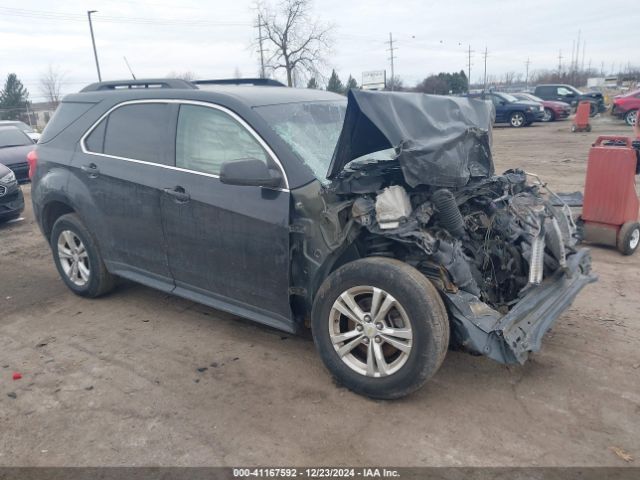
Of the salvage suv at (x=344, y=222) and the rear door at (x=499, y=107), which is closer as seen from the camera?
the salvage suv at (x=344, y=222)

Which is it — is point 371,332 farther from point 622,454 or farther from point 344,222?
point 622,454

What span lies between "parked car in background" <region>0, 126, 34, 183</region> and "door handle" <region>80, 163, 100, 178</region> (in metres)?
8.57

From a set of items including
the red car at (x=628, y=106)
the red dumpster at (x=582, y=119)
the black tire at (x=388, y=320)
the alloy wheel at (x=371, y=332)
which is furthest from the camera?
the red car at (x=628, y=106)

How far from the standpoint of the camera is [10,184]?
879cm

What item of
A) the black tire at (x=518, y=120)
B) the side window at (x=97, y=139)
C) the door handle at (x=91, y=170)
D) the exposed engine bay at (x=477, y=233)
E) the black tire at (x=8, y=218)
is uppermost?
the side window at (x=97, y=139)

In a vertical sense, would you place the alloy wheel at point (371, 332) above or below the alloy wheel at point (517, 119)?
above

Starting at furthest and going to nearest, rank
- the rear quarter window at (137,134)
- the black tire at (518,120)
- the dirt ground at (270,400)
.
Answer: the black tire at (518,120) < the rear quarter window at (137,134) < the dirt ground at (270,400)

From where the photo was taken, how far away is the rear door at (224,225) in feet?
12.2

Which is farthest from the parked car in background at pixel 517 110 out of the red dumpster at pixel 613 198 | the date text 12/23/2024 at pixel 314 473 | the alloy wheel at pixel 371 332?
the date text 12/23/2024 at pixel 314 473

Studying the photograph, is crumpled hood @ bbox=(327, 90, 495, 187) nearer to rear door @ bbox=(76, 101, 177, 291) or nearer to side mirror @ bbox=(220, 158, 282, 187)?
side mirror @ bbox=(220, 158, 282, 187)

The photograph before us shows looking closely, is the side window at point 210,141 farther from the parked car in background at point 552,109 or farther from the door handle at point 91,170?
the parked car in background at point 552,109

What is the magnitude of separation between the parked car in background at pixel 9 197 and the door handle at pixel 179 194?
5.90 meters

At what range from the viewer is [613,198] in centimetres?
607

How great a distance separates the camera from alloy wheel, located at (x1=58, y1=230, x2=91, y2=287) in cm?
522
